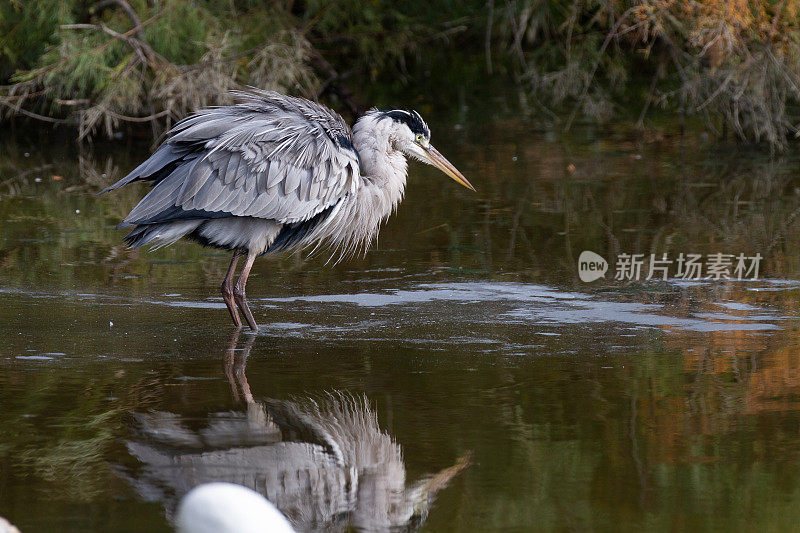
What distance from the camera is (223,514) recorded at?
3117 millimetres

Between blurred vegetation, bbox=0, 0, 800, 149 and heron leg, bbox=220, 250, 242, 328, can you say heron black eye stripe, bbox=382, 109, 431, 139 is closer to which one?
heron leg, bbox=220, 250, 242, 328

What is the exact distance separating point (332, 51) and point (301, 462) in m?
12.2

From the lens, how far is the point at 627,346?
655 centimetres

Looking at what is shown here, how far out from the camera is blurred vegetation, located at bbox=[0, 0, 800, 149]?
Answer: 1220cm

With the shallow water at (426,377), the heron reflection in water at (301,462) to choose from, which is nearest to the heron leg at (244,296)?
the shallow water at (426,377)

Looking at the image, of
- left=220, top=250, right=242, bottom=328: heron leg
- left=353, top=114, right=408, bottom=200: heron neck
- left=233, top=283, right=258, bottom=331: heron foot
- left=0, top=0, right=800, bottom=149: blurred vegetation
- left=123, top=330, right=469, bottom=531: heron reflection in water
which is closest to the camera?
left=123, top=330, right=469, bottom=531: heron reflection in water

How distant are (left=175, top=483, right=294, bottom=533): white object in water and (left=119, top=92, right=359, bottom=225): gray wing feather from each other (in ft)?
13.7

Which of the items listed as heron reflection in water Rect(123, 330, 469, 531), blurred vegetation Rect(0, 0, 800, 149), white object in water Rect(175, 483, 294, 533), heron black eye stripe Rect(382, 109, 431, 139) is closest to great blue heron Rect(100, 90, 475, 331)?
heron black eye stripe Rect(382, 109, 431, 139)

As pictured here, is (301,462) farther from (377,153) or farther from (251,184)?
(377,153)

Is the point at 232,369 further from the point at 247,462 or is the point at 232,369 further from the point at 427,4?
the point at 427,4

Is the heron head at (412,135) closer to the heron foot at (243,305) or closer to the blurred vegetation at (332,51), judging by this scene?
the heron foot at (243,305)

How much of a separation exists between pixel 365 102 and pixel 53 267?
925 cm

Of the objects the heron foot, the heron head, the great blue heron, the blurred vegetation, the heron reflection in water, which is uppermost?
the blurred vegetation

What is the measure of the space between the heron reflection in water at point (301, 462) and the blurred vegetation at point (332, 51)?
7.41 meters
